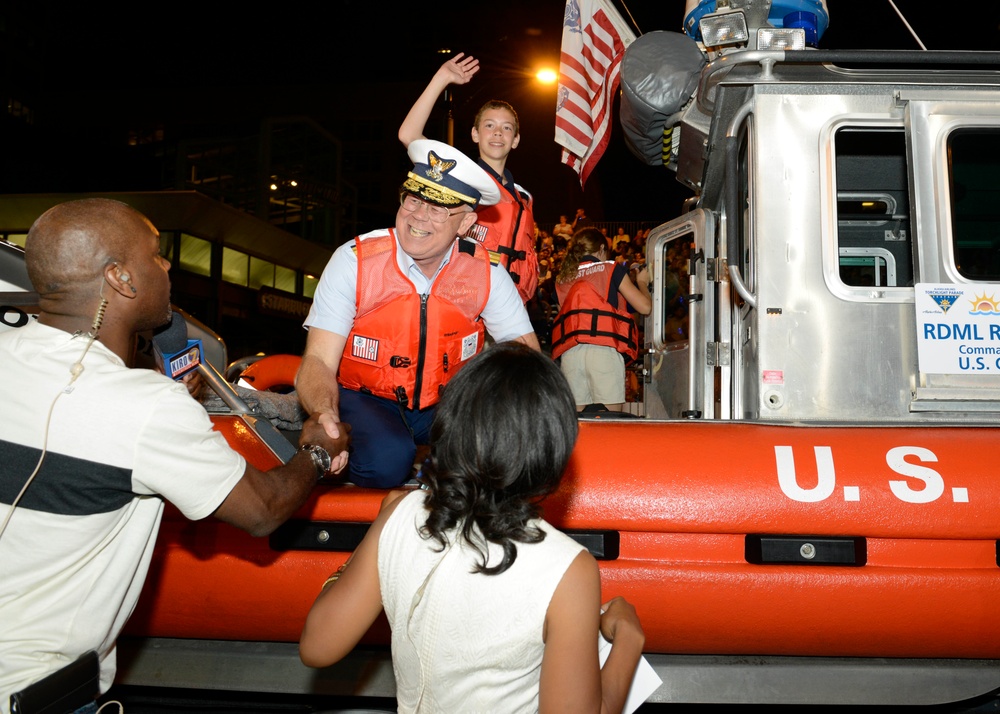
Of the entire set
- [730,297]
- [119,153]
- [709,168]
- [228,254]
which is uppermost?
[119,153]

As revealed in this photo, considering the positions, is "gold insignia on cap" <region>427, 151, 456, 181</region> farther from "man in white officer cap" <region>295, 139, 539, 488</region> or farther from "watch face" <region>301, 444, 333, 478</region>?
"watch face" <region>301, 444, 333, 478</region>

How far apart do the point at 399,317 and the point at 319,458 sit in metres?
0.86

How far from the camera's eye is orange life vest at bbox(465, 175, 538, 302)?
4.09 metres

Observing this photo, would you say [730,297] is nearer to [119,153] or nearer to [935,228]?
[935,228]

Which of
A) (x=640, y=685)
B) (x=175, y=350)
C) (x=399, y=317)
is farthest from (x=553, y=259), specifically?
(x=640, y=685)

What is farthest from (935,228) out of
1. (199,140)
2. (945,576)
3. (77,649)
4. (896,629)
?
(199,140)

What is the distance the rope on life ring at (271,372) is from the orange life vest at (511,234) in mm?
1497

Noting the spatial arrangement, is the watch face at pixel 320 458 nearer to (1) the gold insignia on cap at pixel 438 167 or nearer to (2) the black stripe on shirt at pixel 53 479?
(2) the black stripe on shirt at pixel 53 479

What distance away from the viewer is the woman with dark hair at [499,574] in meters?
1.45

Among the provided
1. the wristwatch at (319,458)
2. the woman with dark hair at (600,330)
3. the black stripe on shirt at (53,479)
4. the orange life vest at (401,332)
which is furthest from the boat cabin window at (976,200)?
the black stripe on shirt at (53,479)

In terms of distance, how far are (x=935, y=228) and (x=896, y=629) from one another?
1.41 metres

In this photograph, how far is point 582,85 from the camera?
5.19 metres

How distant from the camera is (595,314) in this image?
16.7 ft

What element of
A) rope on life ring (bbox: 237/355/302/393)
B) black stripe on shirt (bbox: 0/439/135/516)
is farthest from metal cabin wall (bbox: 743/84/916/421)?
rope on life ring (bbox: 237/355/302/393)
